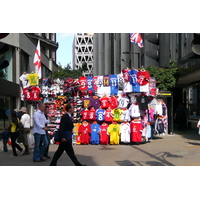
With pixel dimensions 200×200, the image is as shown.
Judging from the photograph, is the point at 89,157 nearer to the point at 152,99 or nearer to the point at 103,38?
the point at 152,99

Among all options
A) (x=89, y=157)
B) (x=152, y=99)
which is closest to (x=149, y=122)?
(x=152, y=99)

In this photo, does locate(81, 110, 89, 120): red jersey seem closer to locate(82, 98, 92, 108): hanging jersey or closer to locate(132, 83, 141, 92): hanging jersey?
locate(82, 98, 92, 108): hanging jersey

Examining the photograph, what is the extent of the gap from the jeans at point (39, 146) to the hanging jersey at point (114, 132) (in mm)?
5090

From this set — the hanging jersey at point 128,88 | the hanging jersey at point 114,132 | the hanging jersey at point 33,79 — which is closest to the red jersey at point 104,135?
the hanging jersey at point 114,132

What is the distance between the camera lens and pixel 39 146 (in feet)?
34.5

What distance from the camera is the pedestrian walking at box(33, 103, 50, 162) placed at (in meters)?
10.2

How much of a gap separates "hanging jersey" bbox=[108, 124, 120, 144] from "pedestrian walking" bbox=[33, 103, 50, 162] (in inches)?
202

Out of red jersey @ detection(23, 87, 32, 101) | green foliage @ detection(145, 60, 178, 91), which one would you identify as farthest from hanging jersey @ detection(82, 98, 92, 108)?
green foliage @ detection(145, 60, 178, 91)

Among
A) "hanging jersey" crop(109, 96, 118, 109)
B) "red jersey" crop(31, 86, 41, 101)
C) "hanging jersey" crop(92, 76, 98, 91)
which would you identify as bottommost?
"hanging jersey" crop(109, 96, 118, 109)

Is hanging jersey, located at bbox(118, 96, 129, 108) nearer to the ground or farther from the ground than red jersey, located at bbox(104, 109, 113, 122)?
farther from the ground

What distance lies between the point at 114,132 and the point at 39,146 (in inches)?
207

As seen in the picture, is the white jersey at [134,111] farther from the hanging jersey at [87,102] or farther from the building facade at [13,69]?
the building facade at [13,69]

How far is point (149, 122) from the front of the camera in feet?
52.7

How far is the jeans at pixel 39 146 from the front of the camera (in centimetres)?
1025
